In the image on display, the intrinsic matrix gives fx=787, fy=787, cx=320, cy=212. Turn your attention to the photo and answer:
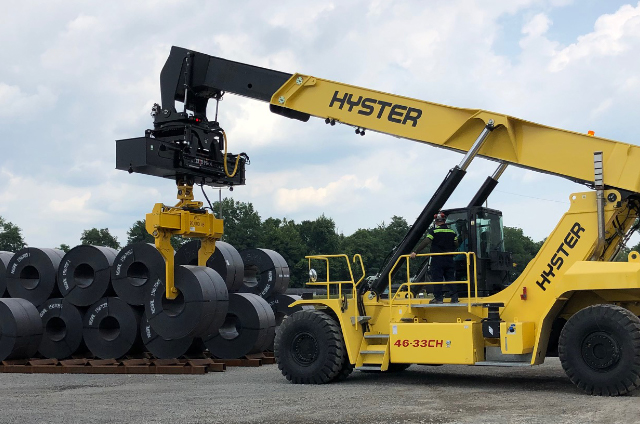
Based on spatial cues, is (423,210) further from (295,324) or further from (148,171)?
(148,171)

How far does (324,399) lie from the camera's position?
10172 mm

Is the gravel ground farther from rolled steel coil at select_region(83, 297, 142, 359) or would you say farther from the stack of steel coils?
rolled steel coil at select_region(83, 297, 142, 359)

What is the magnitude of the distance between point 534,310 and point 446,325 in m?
1.23

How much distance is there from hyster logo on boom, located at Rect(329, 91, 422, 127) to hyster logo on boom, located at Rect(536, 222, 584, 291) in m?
2.83

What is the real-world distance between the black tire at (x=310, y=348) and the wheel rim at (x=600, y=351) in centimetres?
365

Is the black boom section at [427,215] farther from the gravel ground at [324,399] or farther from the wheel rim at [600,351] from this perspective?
the wheel rim at [600,351]

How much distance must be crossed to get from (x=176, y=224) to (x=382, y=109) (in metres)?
4.69

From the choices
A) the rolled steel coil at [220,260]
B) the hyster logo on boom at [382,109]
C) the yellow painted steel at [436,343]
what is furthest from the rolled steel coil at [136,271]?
the yellow painted steel at [436,343]

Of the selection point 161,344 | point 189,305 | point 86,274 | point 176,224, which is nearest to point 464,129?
point 176,224

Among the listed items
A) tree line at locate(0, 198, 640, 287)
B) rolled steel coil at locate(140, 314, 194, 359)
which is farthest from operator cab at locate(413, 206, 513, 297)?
tree line at locate(0, 198, 640, 287)

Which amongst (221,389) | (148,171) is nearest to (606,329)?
(221,389)

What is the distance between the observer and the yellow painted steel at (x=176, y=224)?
14.4 meters

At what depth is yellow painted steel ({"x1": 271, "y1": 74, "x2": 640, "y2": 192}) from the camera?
35.0 ft

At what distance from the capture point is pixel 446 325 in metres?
11.1
